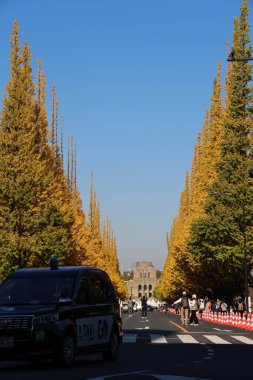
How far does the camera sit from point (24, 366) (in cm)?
1627

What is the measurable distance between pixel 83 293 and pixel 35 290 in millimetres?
889

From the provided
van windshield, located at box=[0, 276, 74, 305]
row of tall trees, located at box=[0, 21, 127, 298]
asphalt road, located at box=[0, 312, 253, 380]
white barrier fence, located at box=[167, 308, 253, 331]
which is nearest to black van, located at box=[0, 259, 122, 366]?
van windshield, located at box=[0, 276, 74, 305]

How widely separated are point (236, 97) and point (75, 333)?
142 feet

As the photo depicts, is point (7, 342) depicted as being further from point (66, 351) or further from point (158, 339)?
point (158, 339)

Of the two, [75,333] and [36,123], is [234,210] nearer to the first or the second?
[36,123]

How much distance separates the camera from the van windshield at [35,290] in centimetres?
1571

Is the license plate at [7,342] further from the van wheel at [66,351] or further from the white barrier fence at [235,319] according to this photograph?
the white barrier fence at [235,319]

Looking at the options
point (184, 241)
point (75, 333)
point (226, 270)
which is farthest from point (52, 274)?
point (184, 241)

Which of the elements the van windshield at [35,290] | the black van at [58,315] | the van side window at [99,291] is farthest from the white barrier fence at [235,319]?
the van windshield at [35,290]

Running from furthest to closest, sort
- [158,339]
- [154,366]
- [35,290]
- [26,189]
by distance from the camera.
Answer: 1. [26,189]
2. [158,339]
3. [35,290]
4. [154,366]

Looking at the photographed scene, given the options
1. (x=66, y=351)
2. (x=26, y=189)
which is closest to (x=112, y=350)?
(x=66, y=351)

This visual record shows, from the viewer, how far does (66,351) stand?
600 inches

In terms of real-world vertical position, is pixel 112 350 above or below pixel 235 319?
below

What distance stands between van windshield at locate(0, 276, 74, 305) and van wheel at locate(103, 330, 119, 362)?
5.82ft
